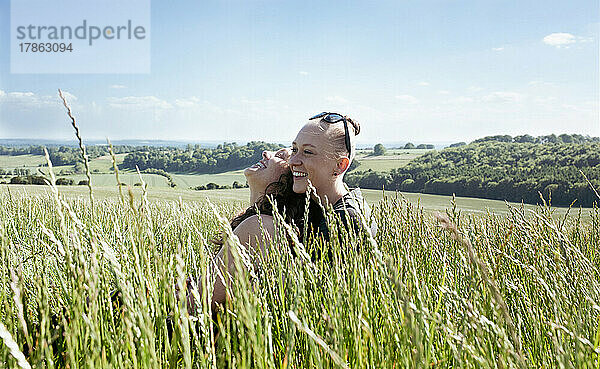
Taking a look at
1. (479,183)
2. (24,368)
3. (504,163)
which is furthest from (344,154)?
(504,163)

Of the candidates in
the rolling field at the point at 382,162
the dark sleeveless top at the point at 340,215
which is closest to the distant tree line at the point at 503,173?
the rolling field at the point at 382,162

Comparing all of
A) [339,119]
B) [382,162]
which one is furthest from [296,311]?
[382,162]

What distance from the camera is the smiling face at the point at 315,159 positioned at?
2.55 metres

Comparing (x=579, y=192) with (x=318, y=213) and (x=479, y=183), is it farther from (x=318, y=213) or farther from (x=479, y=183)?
(x=318, y=213)

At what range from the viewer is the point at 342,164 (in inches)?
103

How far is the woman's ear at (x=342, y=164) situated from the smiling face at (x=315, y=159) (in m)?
0.02

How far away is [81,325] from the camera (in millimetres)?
Answer: 1180

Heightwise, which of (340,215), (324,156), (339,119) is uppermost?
(339,119)

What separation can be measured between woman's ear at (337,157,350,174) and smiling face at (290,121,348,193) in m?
0.02

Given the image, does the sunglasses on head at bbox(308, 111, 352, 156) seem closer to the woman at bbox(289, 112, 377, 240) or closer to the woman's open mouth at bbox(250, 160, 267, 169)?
the woman at bbox(289, 112, 377, 240)

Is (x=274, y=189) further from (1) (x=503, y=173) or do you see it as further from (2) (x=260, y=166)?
(1) (x=503, y=173)

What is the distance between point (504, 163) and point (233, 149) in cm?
1956

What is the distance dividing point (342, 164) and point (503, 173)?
19.4 m

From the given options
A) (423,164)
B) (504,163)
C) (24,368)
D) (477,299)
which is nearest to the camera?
(24,368)
